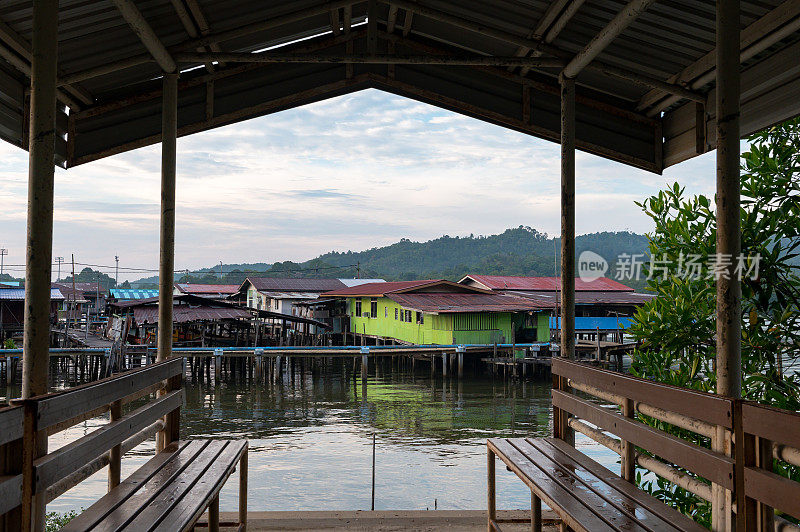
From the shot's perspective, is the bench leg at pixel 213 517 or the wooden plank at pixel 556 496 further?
the bench leg at pixel 213 517

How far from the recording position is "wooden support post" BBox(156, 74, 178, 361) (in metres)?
5.63

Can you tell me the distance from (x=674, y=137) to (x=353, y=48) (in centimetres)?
331

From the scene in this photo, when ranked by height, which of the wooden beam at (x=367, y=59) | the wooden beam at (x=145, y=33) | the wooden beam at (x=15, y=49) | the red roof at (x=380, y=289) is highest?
the wooden beam at (x=367, y=59)

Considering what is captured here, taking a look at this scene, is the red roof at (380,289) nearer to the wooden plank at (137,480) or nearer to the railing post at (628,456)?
the wooden plank at (137,480)

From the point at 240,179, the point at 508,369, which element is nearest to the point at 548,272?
the point at 508,369

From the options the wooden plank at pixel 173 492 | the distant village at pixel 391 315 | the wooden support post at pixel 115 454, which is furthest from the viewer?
the distant village at pixel 391 315

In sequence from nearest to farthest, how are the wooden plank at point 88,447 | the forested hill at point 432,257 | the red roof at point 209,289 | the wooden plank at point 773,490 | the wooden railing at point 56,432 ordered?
the wooden plank at point 773,490, the wooden railing at point 56,432, the wooden plank at point 88,447, the red roof at point 209,289, the forested hill at point 432,257

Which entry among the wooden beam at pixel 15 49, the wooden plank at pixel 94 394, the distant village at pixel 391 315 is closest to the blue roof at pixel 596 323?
the distant village at pixel 391 315

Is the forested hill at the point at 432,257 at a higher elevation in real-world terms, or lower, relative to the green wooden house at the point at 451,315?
higher

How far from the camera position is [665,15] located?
507 cm

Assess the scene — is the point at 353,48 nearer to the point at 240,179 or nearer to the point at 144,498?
the point at 144,498

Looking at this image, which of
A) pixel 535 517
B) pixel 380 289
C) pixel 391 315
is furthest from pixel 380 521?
pixel 380 289

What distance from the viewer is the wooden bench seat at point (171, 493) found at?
2.89 metres

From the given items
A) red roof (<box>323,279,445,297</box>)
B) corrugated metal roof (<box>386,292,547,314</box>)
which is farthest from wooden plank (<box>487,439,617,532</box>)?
red roof (<box>323,279,445,297</box>)
